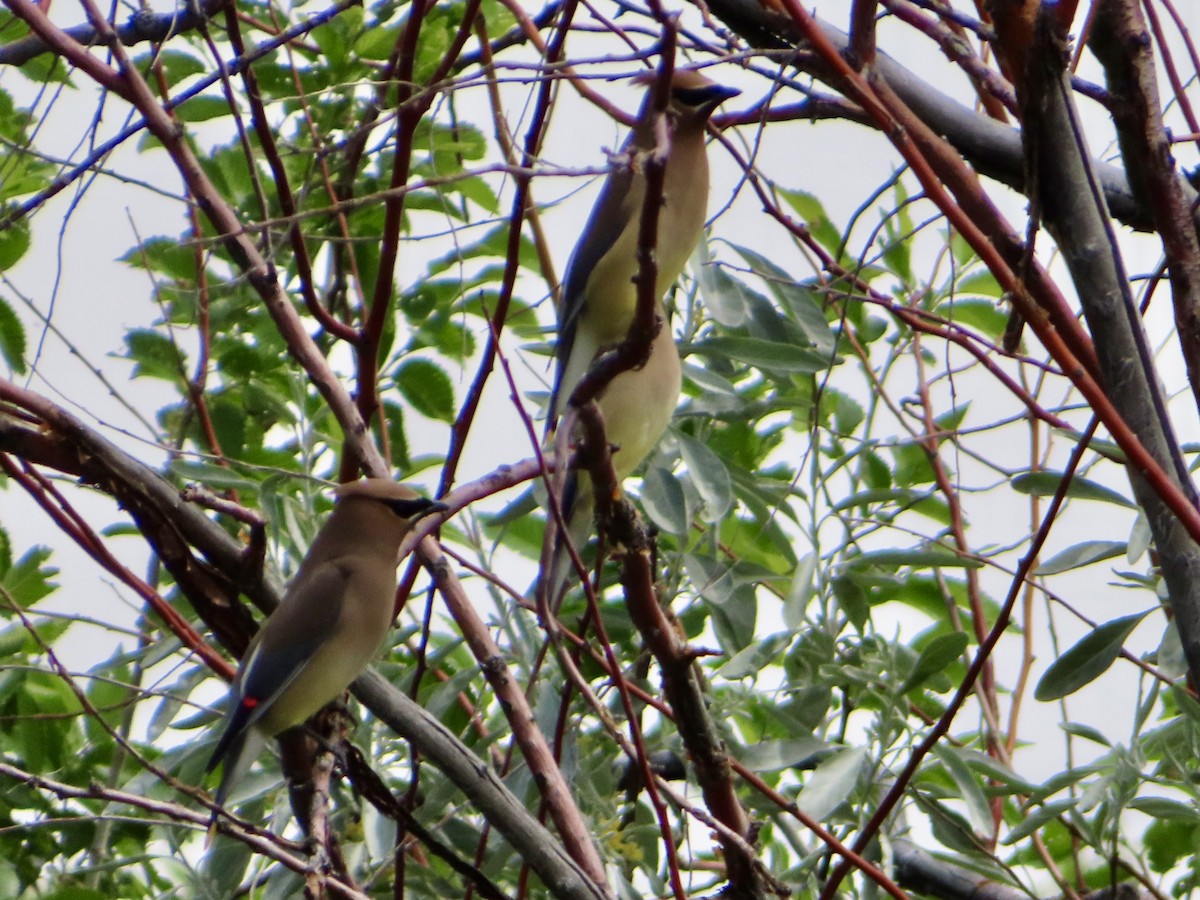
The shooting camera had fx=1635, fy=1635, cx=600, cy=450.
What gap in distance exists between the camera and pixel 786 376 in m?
2.54

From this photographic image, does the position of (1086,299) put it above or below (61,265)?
below

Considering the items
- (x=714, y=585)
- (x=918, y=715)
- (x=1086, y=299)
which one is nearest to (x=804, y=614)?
(x=714, y=585)

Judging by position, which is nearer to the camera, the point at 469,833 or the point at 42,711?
the point at 469,833

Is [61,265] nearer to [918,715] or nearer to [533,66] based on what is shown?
[533,66]

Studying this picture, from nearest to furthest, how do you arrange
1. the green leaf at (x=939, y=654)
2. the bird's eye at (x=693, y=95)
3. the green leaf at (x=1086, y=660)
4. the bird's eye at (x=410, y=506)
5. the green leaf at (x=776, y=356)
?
the green leaf at (x=1086, y=660) < the green leaf at (x=939, y=654) < the green leaf at (x=776, y=356) < the bird's eye at (x=410, y=506) < the bird's eye at (x=693, y=95)

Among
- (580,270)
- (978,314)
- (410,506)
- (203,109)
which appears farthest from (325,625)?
(978,314)

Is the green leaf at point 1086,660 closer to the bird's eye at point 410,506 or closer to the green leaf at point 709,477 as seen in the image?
the green leaf at point 709,477

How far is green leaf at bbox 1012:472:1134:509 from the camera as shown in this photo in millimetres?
2092

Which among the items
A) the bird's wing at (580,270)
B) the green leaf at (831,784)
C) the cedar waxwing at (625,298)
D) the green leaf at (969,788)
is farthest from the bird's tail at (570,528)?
the green leaf at (969,788)

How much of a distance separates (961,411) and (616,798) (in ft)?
2.91

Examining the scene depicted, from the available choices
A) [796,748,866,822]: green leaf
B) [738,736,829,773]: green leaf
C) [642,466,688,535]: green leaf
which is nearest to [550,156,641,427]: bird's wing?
[642,466,688,535]: green leaf

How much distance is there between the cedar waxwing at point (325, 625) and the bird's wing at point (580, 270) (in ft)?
1.02

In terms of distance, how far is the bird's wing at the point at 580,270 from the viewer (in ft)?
8.24

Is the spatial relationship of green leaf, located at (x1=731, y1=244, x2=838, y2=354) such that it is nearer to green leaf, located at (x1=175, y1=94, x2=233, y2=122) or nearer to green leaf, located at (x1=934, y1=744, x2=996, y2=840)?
green leaf, located at (x1=934, y1=744, x2=996, y2=840)
